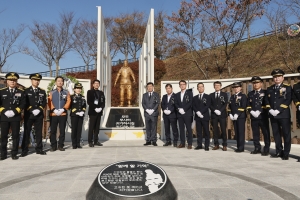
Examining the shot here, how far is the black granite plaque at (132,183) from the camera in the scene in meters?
2.58

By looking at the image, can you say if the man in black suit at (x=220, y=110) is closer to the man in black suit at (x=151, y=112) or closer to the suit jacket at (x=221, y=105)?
the suit jacket at (x=221, y=105)

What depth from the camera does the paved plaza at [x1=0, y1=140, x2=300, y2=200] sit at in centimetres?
341

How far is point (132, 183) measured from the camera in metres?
2.72

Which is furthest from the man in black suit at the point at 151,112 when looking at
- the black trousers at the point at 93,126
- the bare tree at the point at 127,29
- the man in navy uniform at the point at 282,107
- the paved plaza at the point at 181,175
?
the bare tree at the point at 127,29

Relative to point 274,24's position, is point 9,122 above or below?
below

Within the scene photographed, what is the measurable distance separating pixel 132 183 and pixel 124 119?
7968 mm

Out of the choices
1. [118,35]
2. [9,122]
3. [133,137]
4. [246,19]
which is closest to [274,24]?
[246,19]

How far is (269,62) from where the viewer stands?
22000 mm

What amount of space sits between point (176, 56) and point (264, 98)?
2167cm

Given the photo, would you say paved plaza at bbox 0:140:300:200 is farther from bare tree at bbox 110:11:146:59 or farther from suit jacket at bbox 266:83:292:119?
bare tree at bbox 110:11:146:59

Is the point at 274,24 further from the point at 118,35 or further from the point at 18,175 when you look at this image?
the point at 118,35

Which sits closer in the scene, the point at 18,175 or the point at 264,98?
the point at 18,175

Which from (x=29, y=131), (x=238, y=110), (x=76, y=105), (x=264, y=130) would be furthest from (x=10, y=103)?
(x=264, y=130)

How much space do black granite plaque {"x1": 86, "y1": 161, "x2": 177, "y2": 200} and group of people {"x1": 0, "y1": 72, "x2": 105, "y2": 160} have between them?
3825 millimetres
